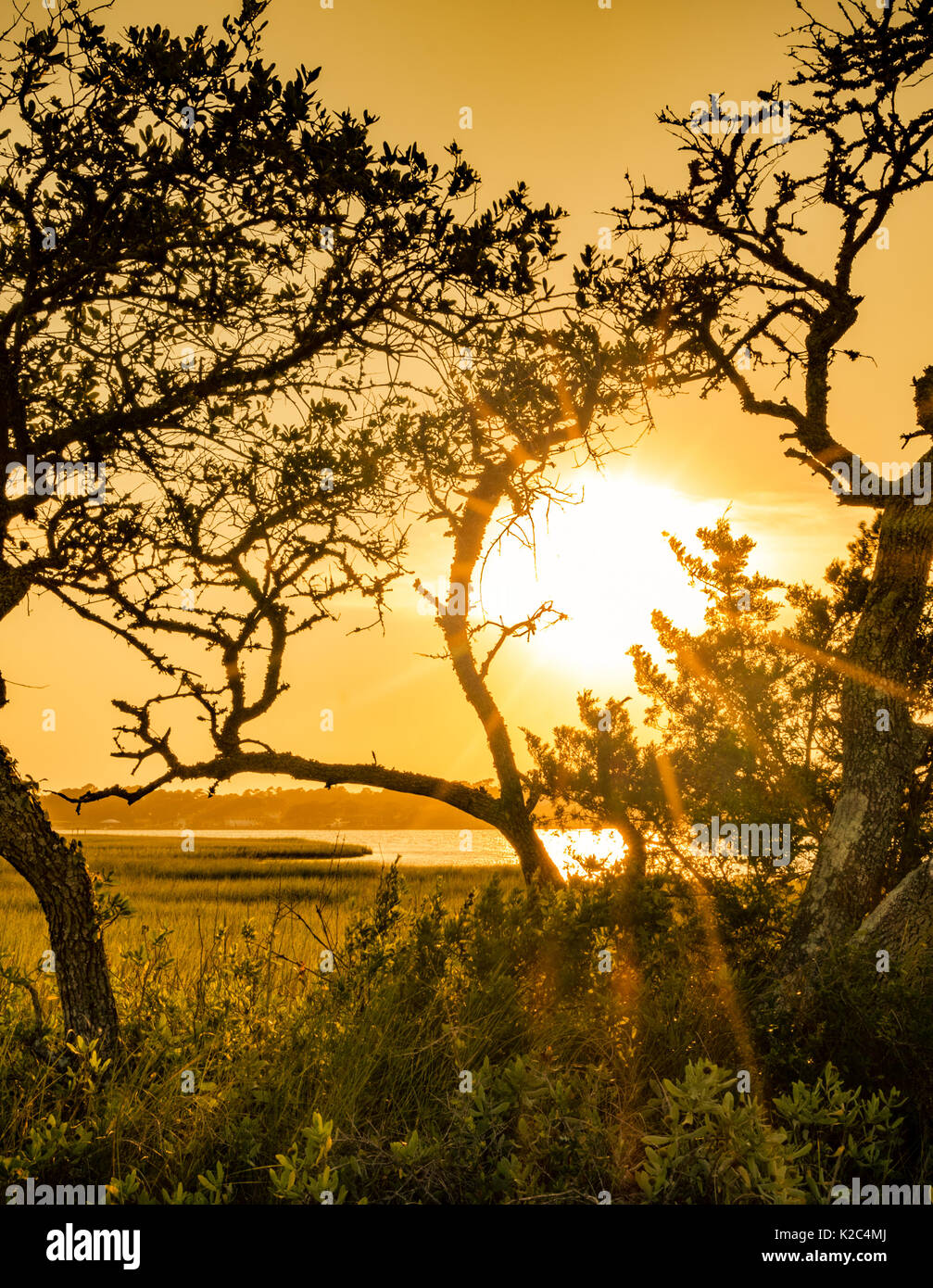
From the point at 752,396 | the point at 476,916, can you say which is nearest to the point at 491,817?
the point at 476,916

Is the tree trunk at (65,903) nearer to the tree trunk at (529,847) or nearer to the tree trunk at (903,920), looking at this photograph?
the tree trunk at (529,847)

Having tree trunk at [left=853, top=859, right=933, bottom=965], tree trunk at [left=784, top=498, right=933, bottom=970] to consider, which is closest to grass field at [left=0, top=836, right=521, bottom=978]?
tree trunk at [left=784, top=498, right=933, bottom=970]

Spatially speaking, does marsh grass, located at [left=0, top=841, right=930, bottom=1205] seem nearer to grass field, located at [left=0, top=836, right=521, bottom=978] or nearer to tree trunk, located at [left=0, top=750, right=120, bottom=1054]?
tree trunk, located at [left=0, top=750, right=120, bottom=1054]

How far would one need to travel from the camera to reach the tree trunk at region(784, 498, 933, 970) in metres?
7.11

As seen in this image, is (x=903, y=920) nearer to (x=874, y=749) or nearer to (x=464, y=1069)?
(x=874, y=749)

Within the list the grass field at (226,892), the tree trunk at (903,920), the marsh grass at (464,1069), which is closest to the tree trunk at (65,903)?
the marsh grass at (464,1069)

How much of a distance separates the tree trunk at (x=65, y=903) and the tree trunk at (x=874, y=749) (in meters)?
5.26

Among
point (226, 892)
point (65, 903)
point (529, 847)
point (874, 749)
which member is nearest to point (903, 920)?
point (874, 749)

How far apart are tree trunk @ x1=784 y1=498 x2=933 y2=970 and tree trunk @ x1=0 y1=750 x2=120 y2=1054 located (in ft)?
17.3

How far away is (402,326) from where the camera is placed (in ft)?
19.5

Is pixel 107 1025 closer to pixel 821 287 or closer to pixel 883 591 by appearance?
pixel 883 591

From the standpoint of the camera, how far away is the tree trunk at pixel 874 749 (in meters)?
7.11

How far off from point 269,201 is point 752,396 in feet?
16.4

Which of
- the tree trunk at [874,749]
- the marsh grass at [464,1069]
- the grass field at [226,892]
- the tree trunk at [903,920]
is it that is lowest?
the grass field at [226,892]
